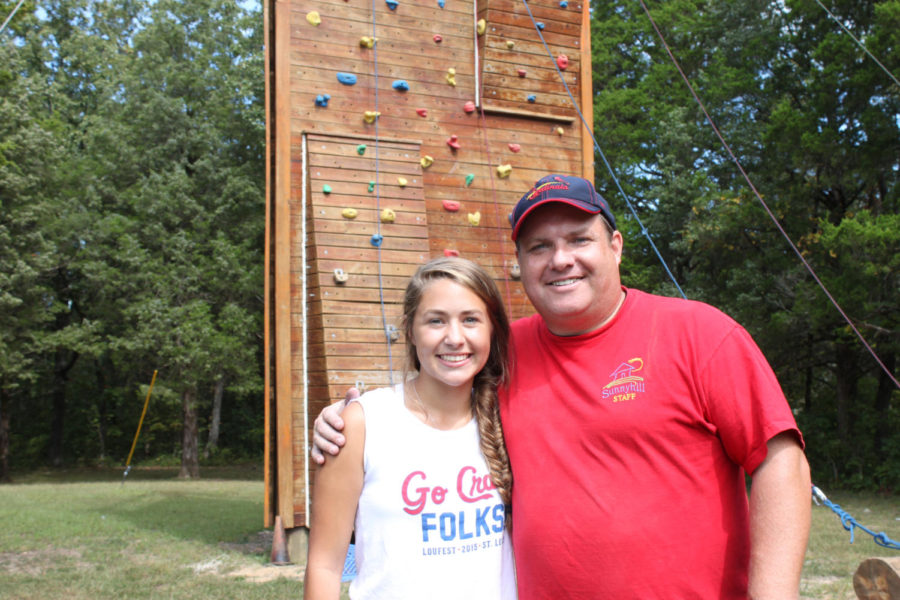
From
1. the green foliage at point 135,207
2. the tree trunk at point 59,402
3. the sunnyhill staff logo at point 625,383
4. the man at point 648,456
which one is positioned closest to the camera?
the man at point 648,456

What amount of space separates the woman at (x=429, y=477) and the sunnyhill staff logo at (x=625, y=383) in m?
0.35

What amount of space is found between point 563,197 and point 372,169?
486 centimetres

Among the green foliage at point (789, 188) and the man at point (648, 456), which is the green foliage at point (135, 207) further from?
the man at point (648, 456)

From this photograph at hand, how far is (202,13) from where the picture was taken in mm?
22109

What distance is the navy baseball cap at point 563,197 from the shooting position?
2.13 metres

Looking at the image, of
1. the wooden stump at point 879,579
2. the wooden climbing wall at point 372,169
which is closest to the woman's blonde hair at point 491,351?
the wooden stump at point 879,579

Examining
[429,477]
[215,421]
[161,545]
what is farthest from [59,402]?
[429,477]

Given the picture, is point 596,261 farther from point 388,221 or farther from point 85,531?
point 85,531

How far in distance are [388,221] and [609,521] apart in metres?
4.95

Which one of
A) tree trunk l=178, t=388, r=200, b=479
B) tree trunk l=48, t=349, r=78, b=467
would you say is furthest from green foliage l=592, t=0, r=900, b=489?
tree trunk l=48, t=349, r=78, b=467

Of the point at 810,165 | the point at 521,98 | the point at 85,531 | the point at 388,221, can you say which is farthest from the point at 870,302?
the point at 85,531

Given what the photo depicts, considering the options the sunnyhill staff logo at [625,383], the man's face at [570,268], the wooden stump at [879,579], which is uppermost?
the man's face at [570,268]

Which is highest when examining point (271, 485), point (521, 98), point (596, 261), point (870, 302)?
point (521, 98)

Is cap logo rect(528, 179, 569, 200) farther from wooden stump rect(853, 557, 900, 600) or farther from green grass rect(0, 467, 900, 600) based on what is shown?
green grass rect(0, 467, 900, 600)
